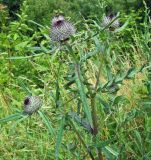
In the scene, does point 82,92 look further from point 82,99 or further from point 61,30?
point 61,30

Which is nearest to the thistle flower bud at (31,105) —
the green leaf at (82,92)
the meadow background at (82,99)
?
the meadow background at (82,99)

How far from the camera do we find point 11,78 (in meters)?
5.39

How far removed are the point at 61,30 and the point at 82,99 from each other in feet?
1.14

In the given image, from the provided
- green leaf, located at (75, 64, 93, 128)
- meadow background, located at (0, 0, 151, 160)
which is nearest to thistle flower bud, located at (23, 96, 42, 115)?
meadow background, located at (0, 0, 151, 160)

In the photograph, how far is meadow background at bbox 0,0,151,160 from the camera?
2.39m

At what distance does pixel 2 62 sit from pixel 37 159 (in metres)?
2.25

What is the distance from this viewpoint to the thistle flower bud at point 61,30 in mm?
2248

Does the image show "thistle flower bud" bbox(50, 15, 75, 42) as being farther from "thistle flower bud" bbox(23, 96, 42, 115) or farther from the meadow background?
"thistle flower bud" bbox(23, 96, 42, 115)

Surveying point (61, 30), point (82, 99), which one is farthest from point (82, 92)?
point (61, 30)

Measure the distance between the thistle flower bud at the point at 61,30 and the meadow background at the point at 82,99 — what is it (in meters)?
0.03

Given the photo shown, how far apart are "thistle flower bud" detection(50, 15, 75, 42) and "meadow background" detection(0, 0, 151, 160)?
0.03 m

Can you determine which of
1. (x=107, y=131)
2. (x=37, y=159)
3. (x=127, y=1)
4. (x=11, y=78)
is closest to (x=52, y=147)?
(x=37, y=159)

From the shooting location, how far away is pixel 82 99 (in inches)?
81.9

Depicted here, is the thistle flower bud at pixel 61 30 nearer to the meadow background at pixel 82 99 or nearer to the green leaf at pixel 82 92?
the meadow background at pixel 82 99
